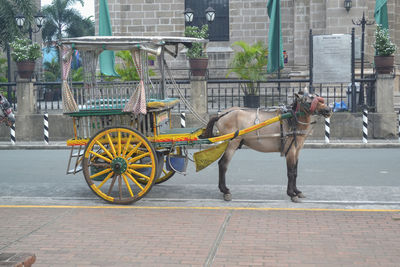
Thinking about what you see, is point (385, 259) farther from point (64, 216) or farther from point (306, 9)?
point (306, 9)

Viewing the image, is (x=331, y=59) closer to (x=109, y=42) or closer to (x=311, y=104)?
(x=311, y=104)

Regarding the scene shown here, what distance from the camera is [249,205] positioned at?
332 inches

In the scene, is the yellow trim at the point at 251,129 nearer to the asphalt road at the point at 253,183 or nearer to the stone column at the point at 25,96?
the asphalt road at the point at 253,183

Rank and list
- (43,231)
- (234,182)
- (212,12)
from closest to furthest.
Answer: (43,231) < (234,182) < (212,12)

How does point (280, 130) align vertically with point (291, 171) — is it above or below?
above

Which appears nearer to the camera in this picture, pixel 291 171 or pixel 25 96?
pixel 291 171

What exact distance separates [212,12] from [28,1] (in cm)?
1408

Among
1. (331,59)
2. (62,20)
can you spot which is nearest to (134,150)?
(331,59)

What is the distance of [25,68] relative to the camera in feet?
58.8

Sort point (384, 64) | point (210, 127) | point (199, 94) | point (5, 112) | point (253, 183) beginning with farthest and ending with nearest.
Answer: point (199, 94) → point (384, 64) → point (253, 183) → point (5, 112) → point (210, 127)

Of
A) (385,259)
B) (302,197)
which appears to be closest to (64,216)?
(302,197)

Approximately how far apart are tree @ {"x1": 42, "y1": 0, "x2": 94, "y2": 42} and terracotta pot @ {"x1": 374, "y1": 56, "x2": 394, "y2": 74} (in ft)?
114

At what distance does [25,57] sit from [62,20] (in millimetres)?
31264

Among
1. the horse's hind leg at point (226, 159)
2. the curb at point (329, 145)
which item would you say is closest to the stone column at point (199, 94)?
the curb at point (329, 145)
